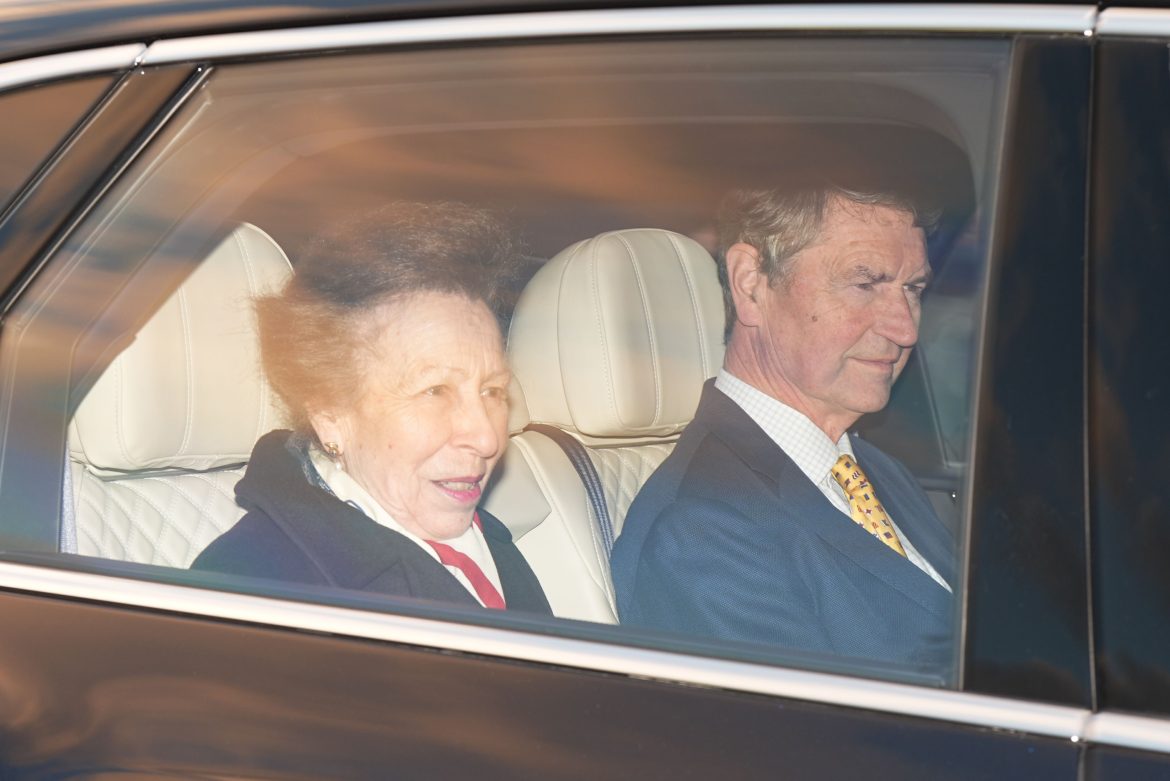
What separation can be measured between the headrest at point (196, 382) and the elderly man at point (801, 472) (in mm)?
502

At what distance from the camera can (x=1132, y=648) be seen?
1.12 meters

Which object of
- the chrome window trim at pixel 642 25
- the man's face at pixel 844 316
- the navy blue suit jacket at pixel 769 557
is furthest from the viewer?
the man's face at pixel 844 316

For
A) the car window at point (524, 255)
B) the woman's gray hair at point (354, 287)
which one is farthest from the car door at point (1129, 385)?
the woman's gray hair at point (354, 287)

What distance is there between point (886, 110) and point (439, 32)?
18.5 inches

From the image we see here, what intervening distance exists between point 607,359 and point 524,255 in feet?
0.65

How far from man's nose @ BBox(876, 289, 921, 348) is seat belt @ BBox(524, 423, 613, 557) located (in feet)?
1.46

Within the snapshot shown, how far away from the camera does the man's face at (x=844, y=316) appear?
1.54 metres

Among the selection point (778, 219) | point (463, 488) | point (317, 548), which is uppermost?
point (778, 219)

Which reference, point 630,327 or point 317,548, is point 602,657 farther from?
point 630,327

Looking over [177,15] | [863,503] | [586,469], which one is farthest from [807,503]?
[177,15]

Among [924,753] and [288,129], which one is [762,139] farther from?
[924,753]

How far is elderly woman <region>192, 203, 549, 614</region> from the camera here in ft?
5.07

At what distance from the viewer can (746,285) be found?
176 centimetres

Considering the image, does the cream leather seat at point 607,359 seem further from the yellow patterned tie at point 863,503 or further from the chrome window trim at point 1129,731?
the chrome window trim at point 1129,731
